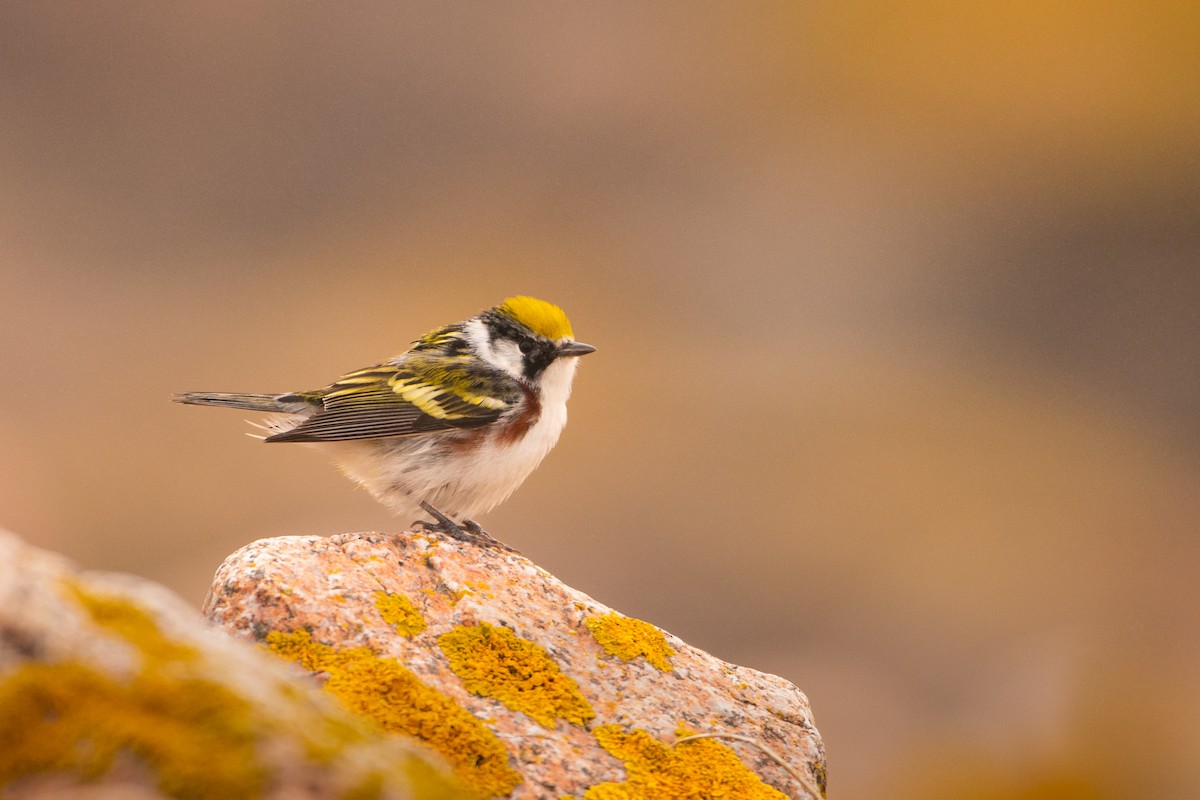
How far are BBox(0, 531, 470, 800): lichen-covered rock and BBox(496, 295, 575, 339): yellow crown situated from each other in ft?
15.1

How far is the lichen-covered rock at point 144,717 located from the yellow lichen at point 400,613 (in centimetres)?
168

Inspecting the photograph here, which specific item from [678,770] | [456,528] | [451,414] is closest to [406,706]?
[678,770]

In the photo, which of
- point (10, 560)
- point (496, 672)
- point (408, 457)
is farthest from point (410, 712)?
point (408, 457)

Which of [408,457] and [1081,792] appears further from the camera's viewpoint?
[1081,792]

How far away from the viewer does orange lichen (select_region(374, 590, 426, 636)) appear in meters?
5.04

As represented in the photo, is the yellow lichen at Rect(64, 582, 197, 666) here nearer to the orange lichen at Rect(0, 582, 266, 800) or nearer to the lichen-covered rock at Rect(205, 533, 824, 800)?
the orange lichen at Rect(0, 582, 266, 800)

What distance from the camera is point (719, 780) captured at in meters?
4.87

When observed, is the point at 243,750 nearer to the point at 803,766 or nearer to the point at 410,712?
the point at 410,712

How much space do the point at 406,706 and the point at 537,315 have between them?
371 cm

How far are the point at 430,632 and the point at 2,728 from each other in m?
2.35

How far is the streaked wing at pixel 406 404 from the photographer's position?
7238 millimetres

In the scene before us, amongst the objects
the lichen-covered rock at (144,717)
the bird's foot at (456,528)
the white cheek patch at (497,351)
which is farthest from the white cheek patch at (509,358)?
the lichen-covered rock at (144,717)

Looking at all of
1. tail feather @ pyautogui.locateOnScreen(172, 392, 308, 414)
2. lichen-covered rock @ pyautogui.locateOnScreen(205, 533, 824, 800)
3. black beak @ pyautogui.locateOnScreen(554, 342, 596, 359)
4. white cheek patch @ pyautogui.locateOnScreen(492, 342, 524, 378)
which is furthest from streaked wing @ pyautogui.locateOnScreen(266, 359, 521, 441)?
lichen-covered rock @ pyautogui.locateOnScreen(205, 533, 824, 800)

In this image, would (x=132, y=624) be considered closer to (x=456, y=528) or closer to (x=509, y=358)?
(x=456, y=528)
